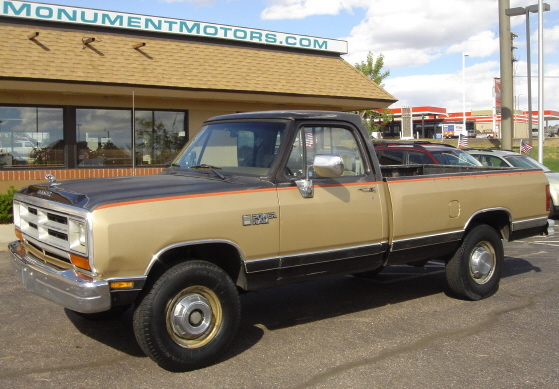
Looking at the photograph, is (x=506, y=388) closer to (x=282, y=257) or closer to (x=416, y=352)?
(x=416, y=352)

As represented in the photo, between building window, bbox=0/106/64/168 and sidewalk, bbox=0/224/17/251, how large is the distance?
214cm

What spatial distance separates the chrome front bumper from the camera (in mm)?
4383

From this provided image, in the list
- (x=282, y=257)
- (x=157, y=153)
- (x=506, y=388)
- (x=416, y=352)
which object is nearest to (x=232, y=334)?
(x=282, y=257)

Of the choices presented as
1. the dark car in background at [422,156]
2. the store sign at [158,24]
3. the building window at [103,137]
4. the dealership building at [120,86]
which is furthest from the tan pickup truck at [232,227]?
the store sign at [158,24]

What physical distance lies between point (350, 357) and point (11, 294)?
417cm

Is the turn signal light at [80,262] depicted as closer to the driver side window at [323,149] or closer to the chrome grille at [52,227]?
the chrome grille at [52,227]

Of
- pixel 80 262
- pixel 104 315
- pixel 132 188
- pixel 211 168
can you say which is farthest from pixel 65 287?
pixel 211 168

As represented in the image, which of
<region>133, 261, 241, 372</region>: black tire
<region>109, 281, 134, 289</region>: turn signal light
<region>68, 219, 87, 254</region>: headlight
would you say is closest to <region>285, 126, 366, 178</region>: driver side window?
<region>133, 261, 241, 372</region>: black tire

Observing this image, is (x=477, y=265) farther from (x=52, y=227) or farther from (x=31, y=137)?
(x=31, y=137)

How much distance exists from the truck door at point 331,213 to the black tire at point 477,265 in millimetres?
1242

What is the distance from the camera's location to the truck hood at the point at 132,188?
4609 millimetres

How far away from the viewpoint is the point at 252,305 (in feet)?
22.2

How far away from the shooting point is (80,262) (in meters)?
4.53

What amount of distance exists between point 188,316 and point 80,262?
0.90 metres
